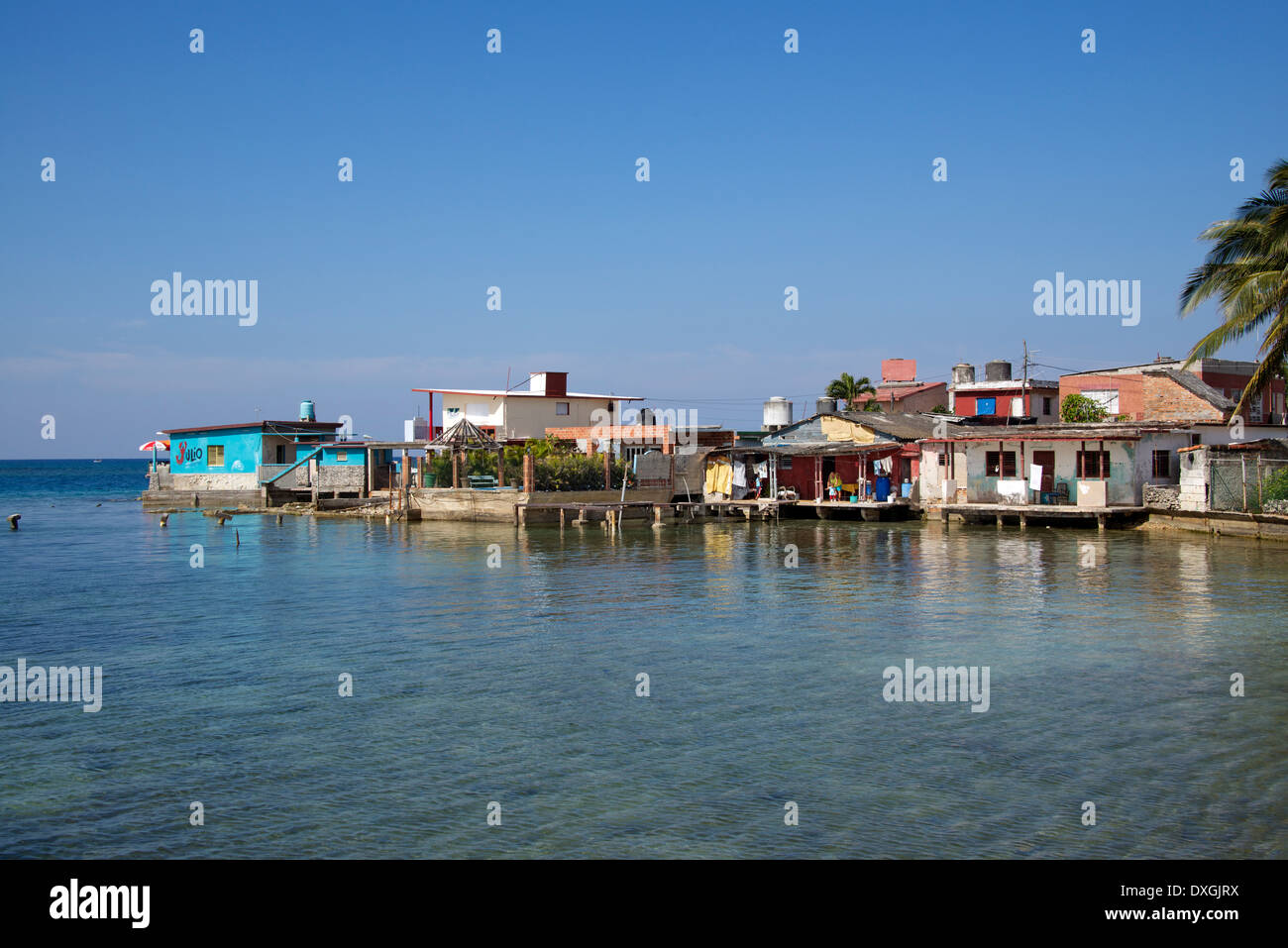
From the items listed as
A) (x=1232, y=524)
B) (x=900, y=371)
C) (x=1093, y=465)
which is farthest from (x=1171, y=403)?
(x=900, y=371)

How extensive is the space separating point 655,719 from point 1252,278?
94.4 feet

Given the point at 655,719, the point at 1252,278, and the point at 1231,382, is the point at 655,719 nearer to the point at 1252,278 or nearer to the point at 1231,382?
the point at 1252,278

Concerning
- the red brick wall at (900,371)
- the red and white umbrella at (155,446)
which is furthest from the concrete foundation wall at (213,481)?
the red brick wall at (900,371)

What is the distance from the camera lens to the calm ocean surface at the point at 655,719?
10.1 metres

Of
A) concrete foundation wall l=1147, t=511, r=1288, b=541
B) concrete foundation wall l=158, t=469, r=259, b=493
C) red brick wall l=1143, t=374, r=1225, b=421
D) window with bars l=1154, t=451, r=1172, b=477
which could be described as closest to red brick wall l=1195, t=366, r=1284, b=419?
red brick wall l=1143, t=374, r=1225, b=421

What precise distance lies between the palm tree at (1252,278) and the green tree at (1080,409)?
18.6m

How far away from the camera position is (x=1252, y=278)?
3259 centimetres

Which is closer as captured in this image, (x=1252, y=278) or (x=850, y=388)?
(x=1252, y=278)

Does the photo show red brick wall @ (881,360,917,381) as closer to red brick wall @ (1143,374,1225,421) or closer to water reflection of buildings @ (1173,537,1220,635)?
red brick wall @ (1143,374,1225,421)

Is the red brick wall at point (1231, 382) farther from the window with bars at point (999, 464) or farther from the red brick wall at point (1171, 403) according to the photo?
the window with bars at point (999, 464)

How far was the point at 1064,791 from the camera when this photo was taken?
10.9 metres

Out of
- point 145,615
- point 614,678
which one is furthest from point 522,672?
point 145,615
